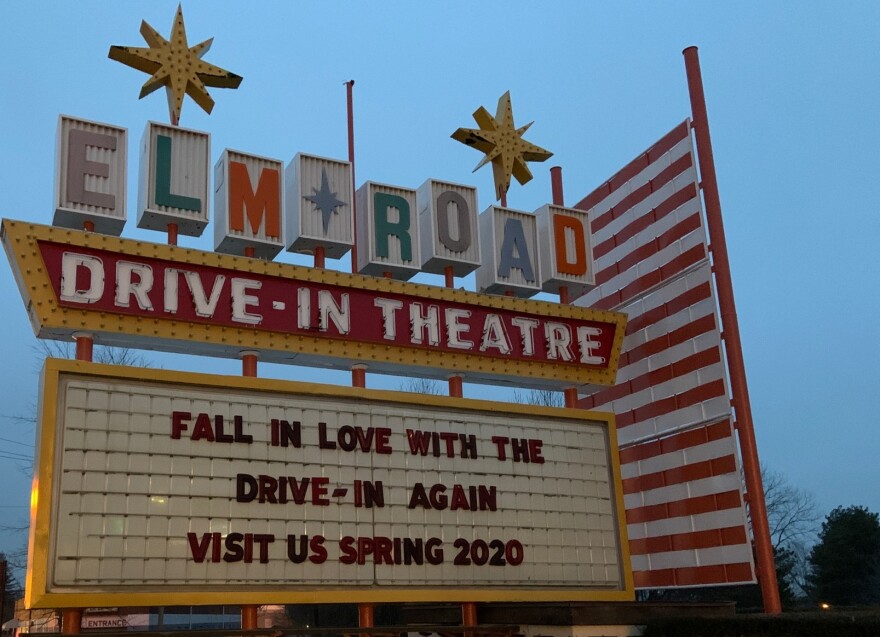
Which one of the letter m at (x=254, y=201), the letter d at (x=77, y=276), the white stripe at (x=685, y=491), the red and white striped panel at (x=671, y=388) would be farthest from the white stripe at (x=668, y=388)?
the letter d at (x=77, y=276)

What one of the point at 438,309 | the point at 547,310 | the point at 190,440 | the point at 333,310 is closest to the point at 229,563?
the point at 190,440

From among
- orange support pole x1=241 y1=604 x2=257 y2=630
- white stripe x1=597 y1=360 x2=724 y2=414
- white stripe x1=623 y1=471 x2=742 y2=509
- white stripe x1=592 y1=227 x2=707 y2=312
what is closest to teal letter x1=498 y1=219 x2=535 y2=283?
white stripe x1=592 y1=227 x2=707 y2=312

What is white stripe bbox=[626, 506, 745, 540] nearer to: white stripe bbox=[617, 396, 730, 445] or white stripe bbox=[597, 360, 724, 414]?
white stripe bbox=[617, 396, 730, 445]

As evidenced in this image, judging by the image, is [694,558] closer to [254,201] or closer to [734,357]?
[734,357]

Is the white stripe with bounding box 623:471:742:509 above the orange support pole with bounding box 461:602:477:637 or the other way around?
above

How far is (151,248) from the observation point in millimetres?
10648

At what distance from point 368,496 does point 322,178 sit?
13.4 ft

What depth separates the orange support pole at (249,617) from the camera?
10211mm

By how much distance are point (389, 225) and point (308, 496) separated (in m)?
3.80

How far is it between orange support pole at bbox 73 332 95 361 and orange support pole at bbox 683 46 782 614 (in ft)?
26.9

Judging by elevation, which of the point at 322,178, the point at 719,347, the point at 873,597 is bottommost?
the point at 873,597

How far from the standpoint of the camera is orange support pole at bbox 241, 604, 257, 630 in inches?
402

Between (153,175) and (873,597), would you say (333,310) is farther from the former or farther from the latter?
(873,597)

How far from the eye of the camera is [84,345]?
1020cm
